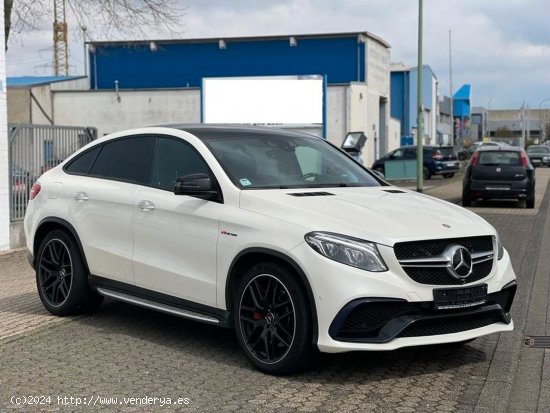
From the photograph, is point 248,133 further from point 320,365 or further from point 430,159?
point 430,159

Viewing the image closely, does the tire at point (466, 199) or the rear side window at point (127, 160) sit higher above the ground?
the rear side window at point (127, 160)

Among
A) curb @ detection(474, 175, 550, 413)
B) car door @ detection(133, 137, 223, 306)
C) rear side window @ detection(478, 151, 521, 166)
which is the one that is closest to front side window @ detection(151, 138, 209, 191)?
car door @ detection(133, 137, 223, 306)

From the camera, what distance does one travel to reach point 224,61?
46.7 meters

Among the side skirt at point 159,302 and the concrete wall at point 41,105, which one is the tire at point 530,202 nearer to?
the side skirt at point 159,302

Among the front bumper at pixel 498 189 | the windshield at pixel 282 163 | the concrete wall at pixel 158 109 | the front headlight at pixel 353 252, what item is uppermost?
the concrete wall at pixel 158 109

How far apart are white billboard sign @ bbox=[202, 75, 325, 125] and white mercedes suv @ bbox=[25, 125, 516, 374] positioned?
15.8m

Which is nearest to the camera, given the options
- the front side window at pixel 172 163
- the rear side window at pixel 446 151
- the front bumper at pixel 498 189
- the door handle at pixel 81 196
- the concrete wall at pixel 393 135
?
the front side window at pixel 172 163

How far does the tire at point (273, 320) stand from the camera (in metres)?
4.79

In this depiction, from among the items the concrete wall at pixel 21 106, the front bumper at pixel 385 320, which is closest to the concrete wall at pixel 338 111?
the concrete wall at pixel 21 106

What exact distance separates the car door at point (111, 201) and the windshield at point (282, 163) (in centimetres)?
79

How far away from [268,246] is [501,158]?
15.7m

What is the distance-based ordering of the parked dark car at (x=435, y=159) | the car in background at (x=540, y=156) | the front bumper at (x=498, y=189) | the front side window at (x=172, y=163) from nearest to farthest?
the front side window at (x=172, y=163), the front bumper at (x=498, y=189), the parked dark car at (x=435, y=159), the car in background at (x=540, y=156)

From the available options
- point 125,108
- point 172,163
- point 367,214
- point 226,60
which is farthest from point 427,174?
point 367,214

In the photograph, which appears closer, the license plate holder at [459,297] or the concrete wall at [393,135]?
the license plate holder at [459,297]
